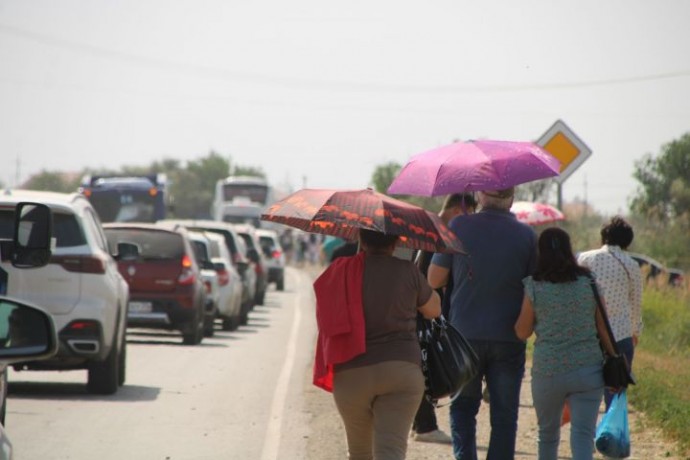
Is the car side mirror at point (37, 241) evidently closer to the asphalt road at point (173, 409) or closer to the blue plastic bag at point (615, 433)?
the asphalt road at point (173, 409)

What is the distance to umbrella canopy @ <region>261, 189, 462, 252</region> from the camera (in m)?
7.42

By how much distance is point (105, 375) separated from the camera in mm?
14625

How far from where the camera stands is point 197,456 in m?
10.8

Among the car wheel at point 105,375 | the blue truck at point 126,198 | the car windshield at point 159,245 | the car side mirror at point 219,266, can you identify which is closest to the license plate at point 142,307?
the car windshield at point 159,245

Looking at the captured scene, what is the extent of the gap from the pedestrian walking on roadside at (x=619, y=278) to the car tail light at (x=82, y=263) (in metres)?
5.23

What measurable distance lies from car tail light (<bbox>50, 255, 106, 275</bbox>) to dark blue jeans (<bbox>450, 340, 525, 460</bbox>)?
242 inches

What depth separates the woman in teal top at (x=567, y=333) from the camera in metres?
8.28

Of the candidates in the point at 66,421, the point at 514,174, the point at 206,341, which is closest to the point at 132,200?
the point at 206,341

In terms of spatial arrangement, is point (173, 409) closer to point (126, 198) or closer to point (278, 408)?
point (278, 408)

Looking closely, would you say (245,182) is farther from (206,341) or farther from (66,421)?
(66,421)

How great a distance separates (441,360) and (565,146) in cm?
799

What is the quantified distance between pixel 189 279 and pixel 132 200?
24020 mm

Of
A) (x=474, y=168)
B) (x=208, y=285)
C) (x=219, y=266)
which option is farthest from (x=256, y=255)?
(x=474, y=168)

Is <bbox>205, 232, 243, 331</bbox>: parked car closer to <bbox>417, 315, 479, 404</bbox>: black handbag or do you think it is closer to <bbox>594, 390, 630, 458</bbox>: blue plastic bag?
<bbox>594, 390, 630, 458</bbox>: blue plastic bag
